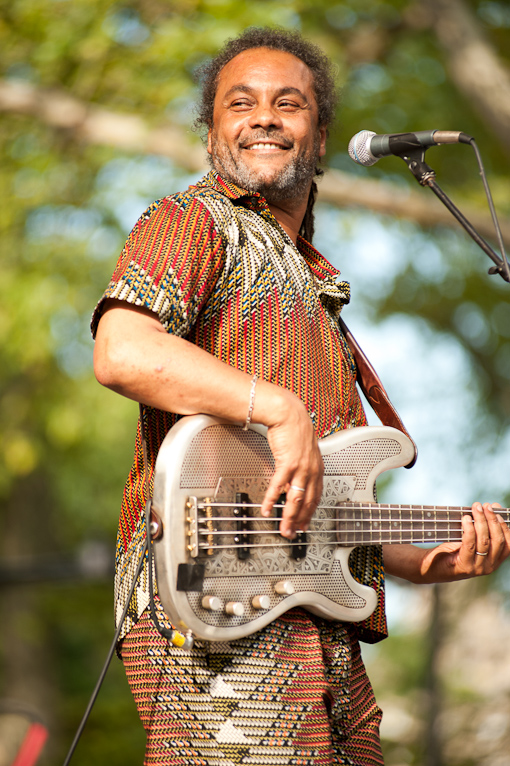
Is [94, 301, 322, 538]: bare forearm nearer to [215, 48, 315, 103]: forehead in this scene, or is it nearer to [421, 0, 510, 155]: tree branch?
[215, 48, 315, 103]: forehead

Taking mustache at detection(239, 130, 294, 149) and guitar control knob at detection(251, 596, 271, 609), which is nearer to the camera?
guitar control knob at detection(251, 596, 271, 609)

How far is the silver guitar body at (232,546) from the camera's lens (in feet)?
5.28

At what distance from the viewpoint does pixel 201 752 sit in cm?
165

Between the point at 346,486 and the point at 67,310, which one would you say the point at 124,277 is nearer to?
the point at 346,486

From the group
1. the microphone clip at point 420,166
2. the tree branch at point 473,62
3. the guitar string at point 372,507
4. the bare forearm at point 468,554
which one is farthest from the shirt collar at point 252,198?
the tree branch at point 473,62

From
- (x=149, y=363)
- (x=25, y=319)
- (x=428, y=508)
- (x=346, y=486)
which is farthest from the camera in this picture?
(x=25, y=319)

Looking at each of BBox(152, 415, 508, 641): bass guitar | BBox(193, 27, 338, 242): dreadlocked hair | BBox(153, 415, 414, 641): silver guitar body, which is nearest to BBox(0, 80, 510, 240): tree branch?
BBox(193, 27, 338, 242): dreadlocked hair

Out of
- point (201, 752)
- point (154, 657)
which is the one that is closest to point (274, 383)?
point (154, 657)

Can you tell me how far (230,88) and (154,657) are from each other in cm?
143

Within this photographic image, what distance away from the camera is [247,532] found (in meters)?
1.70

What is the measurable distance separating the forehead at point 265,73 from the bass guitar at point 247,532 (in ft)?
3.08

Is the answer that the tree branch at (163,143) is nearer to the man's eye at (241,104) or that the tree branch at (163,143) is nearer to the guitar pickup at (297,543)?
the man's eye at (241,104)

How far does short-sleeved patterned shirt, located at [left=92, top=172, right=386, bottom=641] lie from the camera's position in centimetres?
173

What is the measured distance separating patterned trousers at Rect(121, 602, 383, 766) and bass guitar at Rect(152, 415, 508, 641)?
0.23 ft
